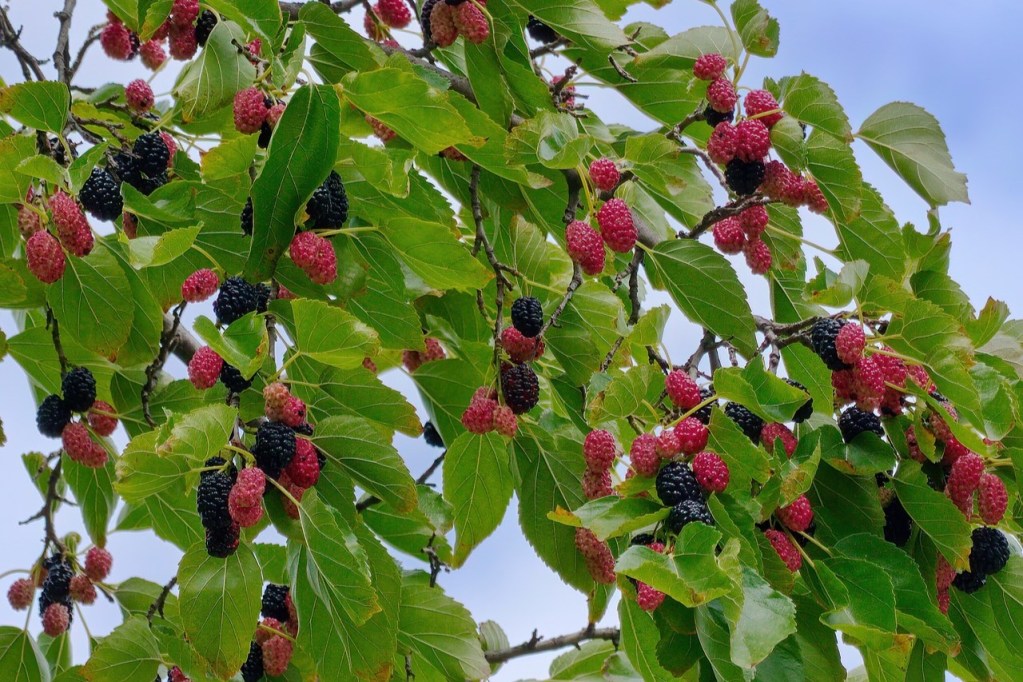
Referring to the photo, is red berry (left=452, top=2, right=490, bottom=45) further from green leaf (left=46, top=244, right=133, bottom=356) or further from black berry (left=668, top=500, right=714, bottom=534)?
black berry (left=668, top=500, right=714, bottom=534)

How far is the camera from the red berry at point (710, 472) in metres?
1.31

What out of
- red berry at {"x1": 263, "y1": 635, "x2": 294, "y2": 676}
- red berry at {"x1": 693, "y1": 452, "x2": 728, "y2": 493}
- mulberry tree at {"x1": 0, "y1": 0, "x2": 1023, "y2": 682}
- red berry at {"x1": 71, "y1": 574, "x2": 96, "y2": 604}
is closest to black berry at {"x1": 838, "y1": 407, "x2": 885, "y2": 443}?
mulberry tree at {"x1": 0, "y1": 0, "x2": 1023, "y2": 682}

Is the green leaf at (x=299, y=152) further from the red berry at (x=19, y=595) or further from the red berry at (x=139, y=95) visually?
the red berry at (x=19, y=595)

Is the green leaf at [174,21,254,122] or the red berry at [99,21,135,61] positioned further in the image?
the red berry at [99,21,135,61]

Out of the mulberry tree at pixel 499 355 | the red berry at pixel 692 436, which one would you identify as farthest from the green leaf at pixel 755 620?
the red berry at pixel 692 436

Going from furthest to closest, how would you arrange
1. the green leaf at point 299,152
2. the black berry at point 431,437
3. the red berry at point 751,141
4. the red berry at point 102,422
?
1. the black berry at point 431,437
2. the red berry at point 102,422
3. the red berry at point 751,141
4. the green leaf at point 299,152

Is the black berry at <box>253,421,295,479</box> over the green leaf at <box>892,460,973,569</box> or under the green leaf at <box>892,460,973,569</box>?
over

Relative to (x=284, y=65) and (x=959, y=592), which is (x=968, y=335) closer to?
(x=959, y=592)

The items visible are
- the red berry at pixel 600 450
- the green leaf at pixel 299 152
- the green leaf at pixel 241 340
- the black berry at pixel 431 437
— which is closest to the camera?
the green leaf at pixel 241 340

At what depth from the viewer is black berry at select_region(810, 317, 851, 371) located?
4.94 feet

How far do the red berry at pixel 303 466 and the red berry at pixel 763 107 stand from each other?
2.82 ft

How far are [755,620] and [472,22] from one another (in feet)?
3.90

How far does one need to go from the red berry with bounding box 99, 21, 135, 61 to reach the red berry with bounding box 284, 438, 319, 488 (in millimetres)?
1312

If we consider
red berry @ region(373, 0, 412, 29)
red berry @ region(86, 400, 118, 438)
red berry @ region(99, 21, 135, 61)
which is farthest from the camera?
red berry @ region(99, 21, 135, 61)
